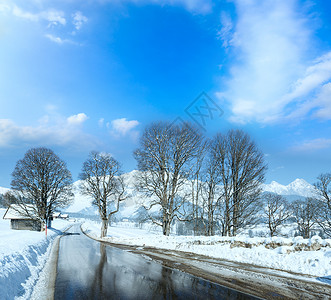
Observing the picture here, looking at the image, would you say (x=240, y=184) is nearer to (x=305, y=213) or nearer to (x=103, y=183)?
(x=103, y=183)

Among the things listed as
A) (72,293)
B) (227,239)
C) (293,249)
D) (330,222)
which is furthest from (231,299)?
(330,222)

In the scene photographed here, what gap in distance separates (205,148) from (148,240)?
445 inches

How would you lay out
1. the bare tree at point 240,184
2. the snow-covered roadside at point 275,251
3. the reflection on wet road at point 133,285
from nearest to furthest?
the reflection on wet road at point 133,285
the snow-covered roadside at point 275,251
the bare tree at point 240,184

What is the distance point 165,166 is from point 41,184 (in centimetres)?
2160

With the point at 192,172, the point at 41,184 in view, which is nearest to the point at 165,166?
the point at 192,172

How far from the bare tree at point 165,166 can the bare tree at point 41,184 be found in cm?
1812

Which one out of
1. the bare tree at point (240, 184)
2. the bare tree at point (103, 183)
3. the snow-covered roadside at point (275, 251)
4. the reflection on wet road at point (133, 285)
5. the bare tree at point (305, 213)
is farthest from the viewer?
the bare tree at point (305, 213)

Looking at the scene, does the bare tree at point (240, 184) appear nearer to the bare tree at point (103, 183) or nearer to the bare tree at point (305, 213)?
the bare tree at point (103, 183)

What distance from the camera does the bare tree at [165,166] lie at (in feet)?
69.2

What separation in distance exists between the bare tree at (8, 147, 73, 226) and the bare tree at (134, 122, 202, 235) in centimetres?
1812

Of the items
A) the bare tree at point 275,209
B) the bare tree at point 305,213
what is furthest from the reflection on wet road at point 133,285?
the bare tree at point 305,213

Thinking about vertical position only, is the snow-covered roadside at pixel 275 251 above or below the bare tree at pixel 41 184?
below

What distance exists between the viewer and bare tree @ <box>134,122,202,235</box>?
69.2 feet

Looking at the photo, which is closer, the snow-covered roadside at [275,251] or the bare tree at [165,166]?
the snow-covered roadside at [275,251]
